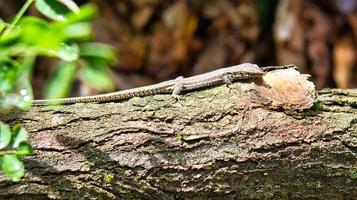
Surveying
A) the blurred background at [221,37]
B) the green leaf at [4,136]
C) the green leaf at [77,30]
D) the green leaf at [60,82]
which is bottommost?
the green leaf at [60,82]

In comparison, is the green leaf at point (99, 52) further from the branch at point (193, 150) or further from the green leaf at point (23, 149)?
the branch at point (193, 150)

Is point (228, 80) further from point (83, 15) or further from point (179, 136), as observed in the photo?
point (83, 15)

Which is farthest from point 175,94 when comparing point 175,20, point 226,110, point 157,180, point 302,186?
point 175,20

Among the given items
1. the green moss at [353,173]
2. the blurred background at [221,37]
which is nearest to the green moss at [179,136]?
the green moss at [353,173]

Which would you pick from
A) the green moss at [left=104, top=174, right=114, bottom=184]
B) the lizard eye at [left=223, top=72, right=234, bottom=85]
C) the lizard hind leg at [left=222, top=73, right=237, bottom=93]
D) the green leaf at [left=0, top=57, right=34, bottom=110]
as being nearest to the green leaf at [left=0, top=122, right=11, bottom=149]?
the green leaf at [left=0, top=57, right=34, bottom=110]

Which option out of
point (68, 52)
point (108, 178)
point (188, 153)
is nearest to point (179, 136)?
point (188, 153)

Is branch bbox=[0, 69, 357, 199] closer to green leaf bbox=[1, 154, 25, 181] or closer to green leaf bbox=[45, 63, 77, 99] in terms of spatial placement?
green leaf bbox=[1, 154, 25, 181]
